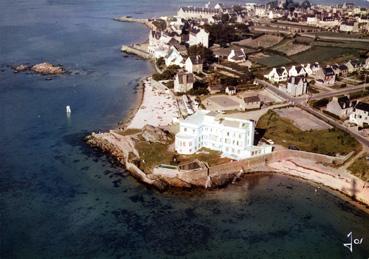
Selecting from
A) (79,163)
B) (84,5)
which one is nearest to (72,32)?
(84,5)

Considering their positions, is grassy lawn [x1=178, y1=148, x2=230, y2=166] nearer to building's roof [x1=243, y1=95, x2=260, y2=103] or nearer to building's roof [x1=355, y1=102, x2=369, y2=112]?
building's roof [x1=243, y1=95, x2=260, y2=103]

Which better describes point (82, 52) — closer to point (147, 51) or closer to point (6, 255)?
point (147, 51)

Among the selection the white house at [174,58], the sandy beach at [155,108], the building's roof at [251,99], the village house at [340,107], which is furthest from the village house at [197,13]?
the village house at [340,107]

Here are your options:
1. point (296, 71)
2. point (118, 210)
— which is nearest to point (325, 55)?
point (296, 71)

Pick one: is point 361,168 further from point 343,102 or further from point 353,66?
point 353,66

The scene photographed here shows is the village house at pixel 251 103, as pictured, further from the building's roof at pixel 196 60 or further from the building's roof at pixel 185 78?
the building's roof at pixel 196 60

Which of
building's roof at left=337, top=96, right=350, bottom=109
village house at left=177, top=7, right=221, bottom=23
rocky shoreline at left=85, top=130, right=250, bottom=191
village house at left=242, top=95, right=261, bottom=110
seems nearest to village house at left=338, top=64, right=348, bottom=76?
building's roof at left=337, top=96, right=350, bottom=109
